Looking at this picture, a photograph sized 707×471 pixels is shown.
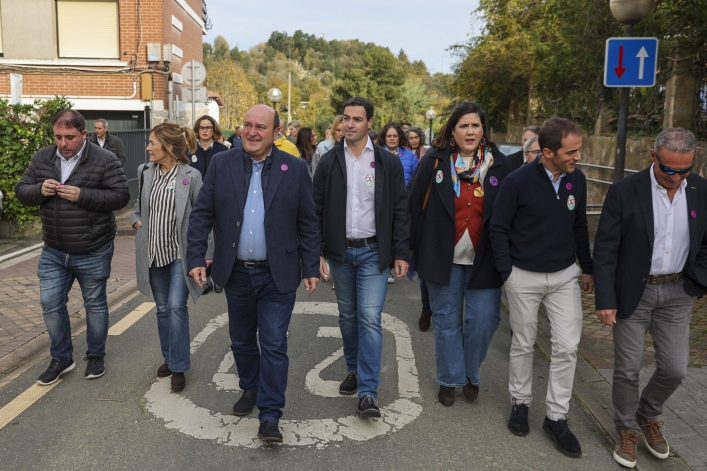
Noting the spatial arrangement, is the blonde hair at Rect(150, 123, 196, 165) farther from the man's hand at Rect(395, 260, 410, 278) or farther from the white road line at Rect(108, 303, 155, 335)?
the white road line at Rect(108, 303, 155, 335)

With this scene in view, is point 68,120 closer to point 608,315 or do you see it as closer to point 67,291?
point 67,291

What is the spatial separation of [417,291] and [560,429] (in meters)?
4.37

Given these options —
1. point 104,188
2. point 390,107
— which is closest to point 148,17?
point 104,188

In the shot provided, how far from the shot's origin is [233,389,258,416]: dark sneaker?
455cm

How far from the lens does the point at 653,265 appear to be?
390 cm

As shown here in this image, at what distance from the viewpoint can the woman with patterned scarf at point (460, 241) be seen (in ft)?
15.3

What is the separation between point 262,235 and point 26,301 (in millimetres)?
4282

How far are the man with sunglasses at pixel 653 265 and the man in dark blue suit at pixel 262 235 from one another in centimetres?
170

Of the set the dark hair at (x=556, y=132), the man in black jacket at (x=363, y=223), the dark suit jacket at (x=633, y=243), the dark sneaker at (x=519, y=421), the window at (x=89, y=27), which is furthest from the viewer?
the window at (x=89, y=27)

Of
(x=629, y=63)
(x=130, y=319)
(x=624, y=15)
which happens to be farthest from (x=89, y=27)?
(x=629, y=63)

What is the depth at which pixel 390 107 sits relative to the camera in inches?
2721

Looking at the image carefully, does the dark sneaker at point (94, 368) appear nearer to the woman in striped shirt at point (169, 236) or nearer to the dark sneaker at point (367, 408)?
the woman in striped shirt at point (169, 236)

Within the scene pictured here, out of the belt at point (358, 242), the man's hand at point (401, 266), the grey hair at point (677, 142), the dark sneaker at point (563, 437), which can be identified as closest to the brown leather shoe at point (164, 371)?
the belt at point (358, 242)

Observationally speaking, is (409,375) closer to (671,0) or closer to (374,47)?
(671,0)
